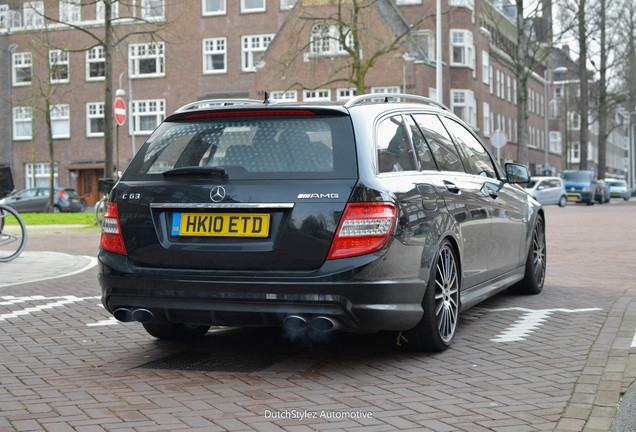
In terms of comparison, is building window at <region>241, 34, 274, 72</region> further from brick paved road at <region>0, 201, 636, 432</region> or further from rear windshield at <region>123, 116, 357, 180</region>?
rear windshield at <region>123, 116, 357, 180</region>

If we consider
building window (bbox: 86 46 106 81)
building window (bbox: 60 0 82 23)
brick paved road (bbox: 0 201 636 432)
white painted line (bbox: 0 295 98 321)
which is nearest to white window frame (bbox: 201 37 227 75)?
building window (bbox: 86 46 106 81)

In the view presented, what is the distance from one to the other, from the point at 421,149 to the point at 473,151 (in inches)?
53.5

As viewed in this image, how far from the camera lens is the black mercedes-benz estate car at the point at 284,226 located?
492 centimetres

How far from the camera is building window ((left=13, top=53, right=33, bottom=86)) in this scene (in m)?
53.5

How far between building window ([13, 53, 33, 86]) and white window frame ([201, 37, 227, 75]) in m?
11.1

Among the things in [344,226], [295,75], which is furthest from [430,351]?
[295,75]

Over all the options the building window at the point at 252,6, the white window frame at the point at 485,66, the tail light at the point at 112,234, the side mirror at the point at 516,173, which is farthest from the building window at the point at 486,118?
the tail light at the point at 112,234

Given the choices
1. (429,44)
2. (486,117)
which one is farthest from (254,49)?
(486,117)

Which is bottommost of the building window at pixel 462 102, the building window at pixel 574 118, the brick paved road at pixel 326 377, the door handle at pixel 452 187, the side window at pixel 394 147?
the brick paved road at pixel 326 377

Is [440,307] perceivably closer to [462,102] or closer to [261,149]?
[261,149]

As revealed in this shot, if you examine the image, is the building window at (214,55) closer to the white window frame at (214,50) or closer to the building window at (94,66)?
the white window frame at (214,50)

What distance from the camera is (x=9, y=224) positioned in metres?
12.4

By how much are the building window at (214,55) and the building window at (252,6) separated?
206 centimetres

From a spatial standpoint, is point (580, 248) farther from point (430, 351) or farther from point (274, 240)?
point (274, 240)
